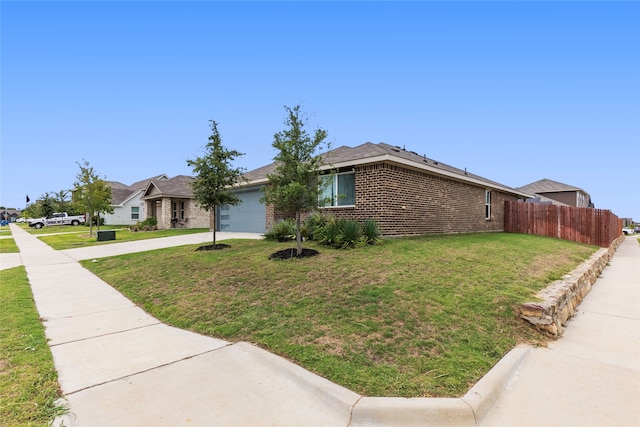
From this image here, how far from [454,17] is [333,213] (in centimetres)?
864

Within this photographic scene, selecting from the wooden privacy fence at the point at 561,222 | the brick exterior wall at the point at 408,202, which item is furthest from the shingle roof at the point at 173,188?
the wooden privacy fence at the point at 561,222

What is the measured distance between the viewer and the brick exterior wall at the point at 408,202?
10.8m

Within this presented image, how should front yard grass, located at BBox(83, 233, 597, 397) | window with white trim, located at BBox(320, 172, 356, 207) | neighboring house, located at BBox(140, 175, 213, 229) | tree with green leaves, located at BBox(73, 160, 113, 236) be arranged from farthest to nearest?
neighboring house, located at BBox(140, 175, 213, 229) → tree with green leaves, located at BBox(73, 160, 113, 236) → window with white trim, located at BBox(320, 172, 356, 207) → front yard grass, located at BBox(83, 233, 597, 397)

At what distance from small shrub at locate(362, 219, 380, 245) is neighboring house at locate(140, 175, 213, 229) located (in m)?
17.7

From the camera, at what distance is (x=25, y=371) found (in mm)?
A: 3279

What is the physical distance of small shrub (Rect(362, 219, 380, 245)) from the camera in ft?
31.1

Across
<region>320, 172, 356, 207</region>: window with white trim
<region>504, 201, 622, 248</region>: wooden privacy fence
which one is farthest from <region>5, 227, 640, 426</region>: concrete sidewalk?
<region>504, 201, 622, 248</region>: wooden privacy fence

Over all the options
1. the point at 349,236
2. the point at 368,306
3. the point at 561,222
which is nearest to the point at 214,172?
the point at 349,236

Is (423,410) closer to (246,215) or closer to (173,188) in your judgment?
(246,215)

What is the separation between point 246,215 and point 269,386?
1530 cm

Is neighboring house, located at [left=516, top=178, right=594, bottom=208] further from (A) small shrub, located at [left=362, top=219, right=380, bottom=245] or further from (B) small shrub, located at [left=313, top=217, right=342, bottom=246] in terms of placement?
(B) small shrub, located at [left=313, top=217, right=342, bottom=246]

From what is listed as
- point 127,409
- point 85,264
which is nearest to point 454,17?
point 127,409

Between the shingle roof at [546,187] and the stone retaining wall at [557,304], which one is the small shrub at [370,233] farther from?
the shingle roof at [546,187]

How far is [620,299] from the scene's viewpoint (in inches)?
285
